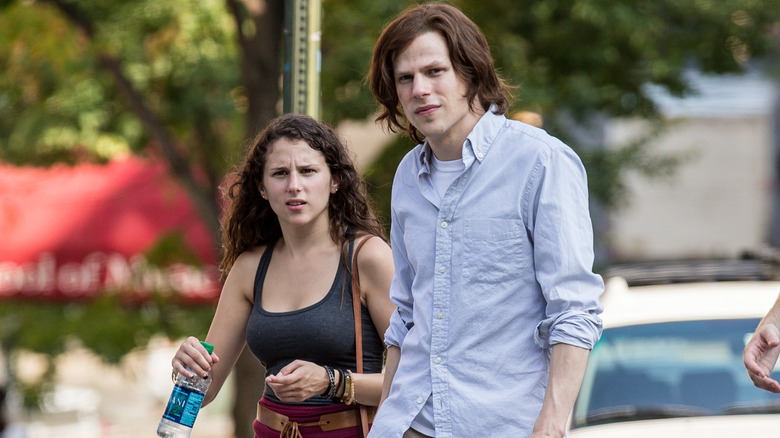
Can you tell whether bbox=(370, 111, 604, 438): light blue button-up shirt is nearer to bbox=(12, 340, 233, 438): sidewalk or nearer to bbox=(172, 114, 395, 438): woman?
bbox=(172, 114, 395, 438): woman

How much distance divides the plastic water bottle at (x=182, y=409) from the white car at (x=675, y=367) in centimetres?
184

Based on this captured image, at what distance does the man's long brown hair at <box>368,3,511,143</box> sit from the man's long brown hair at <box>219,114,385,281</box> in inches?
24.4

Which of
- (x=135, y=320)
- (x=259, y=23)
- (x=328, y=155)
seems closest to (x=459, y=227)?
(x=328, y=155)

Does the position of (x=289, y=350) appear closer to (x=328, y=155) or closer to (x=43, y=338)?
(x=328, y=155)

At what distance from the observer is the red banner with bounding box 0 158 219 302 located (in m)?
10.8

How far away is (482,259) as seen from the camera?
8.06ft

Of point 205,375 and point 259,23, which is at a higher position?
point 259,23

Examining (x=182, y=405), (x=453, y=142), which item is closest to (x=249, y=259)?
(x=182, y=405)

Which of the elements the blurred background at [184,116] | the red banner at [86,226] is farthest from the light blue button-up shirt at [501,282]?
the red banner at [86,226]

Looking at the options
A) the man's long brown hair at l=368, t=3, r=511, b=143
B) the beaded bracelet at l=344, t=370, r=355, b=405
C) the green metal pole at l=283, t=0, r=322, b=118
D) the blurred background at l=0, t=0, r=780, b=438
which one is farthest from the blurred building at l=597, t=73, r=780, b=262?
the man's long brown hair at l=368, t=3, r=511, b=143

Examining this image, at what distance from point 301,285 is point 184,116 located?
20.4 feet

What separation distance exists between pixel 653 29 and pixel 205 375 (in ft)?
19.4

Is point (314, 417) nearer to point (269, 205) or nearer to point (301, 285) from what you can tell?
point (301, 285)

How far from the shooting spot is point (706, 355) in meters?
4.66
